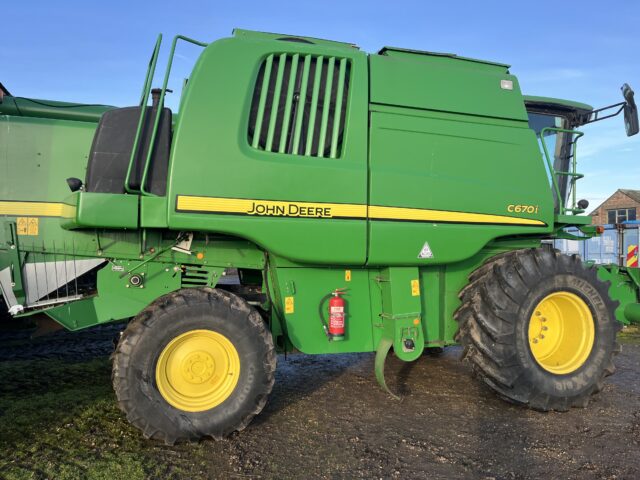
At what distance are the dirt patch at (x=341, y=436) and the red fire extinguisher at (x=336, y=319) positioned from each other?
67cm

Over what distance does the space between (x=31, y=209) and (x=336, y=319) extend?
103 inches

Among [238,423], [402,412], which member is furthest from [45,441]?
[402,412]

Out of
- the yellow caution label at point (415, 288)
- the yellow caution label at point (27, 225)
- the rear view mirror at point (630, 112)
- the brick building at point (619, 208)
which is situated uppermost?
the brick building at point (619, 208)

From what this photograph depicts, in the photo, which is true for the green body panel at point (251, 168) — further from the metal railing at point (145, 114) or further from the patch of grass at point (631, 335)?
the patch of grass at point (631, 335)

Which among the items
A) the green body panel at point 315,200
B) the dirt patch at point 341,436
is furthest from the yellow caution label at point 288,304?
the dirt patch at point 341,436

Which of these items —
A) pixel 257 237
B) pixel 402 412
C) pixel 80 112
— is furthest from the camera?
pixel 80 112

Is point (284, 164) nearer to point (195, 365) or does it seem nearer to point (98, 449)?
point (195, 365)

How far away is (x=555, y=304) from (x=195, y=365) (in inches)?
127

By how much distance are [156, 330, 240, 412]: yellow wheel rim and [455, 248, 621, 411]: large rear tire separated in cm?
203

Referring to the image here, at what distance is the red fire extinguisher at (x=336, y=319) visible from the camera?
417 cm

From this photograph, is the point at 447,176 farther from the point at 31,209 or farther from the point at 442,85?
the point at 31,209

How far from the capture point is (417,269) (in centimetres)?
432

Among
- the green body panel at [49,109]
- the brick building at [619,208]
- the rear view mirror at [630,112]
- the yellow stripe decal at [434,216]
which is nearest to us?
the yellow stripe decal at [434,216]

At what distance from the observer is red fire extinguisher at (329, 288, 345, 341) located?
4168mm
